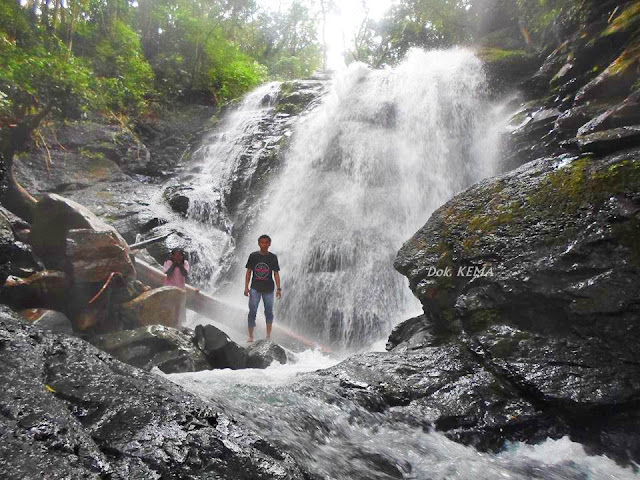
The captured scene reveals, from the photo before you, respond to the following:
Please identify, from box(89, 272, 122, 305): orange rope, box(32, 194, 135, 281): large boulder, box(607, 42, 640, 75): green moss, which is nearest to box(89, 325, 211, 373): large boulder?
box(89, 272, 122, 305): orange rope

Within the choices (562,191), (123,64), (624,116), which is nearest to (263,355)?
(562,191)

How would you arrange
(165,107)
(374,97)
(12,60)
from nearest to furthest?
(12,60), (374,97), (165,107)

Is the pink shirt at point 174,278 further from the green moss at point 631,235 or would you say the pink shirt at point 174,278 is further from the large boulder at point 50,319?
the green moss at point 631,235

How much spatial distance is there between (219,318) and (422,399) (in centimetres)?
569

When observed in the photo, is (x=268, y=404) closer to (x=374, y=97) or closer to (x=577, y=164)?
(x=577, y=164)

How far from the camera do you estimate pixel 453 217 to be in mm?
5395

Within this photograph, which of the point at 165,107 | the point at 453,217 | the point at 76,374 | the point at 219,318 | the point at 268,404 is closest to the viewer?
the point at 76,374

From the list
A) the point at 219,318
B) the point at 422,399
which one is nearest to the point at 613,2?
the point at 422,399

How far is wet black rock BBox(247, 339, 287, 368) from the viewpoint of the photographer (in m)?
5.84

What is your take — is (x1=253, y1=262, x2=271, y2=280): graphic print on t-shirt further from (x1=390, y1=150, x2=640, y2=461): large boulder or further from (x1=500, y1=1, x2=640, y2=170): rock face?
(x1=500, y1=1, x2=640, y2=170): rock face

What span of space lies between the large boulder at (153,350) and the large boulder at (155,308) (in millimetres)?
988

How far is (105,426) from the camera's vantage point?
210cm

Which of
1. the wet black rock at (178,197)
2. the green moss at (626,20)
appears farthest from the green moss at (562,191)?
the wet black rock at (178,197)

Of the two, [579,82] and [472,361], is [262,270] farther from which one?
[579,82]
